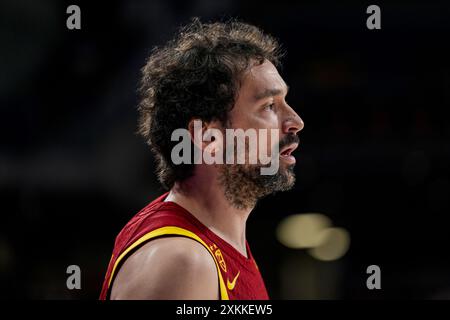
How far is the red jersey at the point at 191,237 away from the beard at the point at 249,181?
0.22m

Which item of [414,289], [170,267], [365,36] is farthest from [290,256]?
[170,267]

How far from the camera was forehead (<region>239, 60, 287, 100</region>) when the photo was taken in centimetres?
287

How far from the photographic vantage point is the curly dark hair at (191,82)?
2.87m

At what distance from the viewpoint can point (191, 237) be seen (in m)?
2.39

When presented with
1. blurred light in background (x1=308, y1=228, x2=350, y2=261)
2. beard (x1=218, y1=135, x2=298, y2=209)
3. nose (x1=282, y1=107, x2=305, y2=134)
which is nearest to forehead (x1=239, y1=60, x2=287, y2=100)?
nose (x1=282, y1=107, x2=305, y2=134)

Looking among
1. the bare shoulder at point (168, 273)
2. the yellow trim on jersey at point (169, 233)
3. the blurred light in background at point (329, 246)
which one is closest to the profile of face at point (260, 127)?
the yellow trim on jersey at point (169, 233)

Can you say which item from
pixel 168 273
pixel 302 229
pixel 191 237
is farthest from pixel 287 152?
pixel 302 229

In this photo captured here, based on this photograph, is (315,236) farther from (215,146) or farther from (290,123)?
(215,146)

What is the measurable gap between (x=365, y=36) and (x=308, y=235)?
3506 mm

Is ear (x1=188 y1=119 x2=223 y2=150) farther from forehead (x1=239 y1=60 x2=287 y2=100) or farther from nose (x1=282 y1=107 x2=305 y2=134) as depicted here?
nose (x1=282 y1=107 x2=305 y2=134)

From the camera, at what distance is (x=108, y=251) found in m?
8.16

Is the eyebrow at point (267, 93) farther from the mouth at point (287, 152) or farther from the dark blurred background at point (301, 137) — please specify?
the dark blurred background at point (301, 137)

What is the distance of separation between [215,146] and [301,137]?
7.09 m
